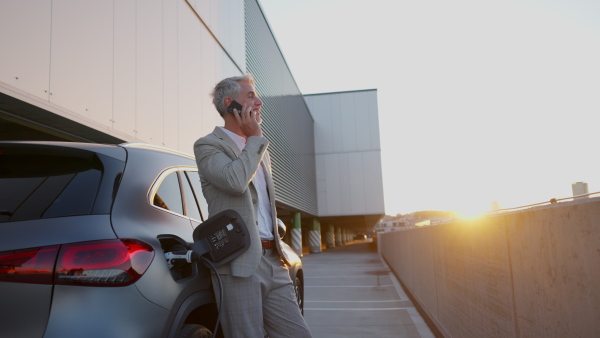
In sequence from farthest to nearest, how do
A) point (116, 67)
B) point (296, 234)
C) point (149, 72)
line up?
point (296, 234) → point (149, 72) → point (116, 67)

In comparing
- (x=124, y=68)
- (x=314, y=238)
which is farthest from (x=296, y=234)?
(x=124, y=68)

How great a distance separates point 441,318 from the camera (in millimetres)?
5758

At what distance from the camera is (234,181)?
2.20 metres

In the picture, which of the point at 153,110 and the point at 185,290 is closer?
the point at 185,290

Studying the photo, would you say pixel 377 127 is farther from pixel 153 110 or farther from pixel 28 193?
pixel 28 193

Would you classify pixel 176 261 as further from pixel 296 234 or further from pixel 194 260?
pixel 296 234

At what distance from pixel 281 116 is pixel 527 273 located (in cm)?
2664

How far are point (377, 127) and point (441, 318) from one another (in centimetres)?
3955

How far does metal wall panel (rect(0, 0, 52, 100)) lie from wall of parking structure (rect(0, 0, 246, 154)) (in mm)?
12

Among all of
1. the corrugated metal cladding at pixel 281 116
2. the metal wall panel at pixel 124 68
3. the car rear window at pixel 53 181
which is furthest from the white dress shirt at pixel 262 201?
the corrugated metal cladding at pixel 281 116

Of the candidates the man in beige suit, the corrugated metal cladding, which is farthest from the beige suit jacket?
the corrugated metal cladding

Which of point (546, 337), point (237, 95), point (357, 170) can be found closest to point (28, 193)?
point (237, 95)

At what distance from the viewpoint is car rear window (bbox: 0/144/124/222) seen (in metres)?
1.90

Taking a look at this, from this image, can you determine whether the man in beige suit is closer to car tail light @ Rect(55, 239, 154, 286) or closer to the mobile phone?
the mobile phone
